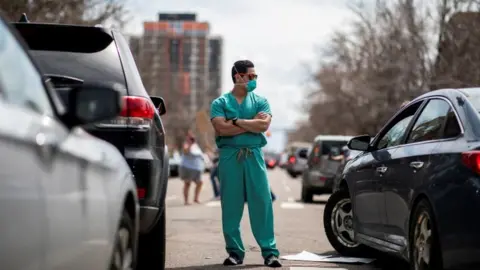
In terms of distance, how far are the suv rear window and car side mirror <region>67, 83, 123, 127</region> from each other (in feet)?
8.26

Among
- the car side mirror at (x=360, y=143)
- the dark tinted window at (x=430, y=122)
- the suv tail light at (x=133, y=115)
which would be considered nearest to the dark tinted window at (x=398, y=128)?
the car side mirror at (x=360, y=143)

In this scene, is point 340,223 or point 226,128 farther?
point 340,223

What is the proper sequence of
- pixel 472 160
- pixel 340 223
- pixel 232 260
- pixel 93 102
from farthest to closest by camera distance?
pixel 340 223
pixel 232 260
pixel 472 160
pixel 93 102

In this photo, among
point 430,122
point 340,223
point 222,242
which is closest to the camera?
point 430,122

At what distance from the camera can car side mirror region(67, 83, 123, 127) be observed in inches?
156

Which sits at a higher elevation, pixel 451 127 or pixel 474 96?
pixel 474 96

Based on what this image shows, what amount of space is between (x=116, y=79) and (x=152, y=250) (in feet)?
4.39

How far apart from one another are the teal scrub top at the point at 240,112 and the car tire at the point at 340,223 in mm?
1268

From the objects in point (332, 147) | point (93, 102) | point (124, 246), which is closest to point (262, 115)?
point (124, 246)

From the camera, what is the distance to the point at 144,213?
21.1 feet

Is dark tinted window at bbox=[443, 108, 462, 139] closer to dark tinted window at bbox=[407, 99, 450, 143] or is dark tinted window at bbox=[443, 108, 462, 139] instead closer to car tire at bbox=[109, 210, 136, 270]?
dark tinted window at bbox=[407, 99, 450, 143]

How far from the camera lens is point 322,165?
24.7 metres

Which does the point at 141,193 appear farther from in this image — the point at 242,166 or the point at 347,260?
the point at 347,260

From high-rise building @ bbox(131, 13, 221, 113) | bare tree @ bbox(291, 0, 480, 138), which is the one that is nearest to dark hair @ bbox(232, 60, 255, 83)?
bare tree @ bbox(291, 0, 480, 138)
